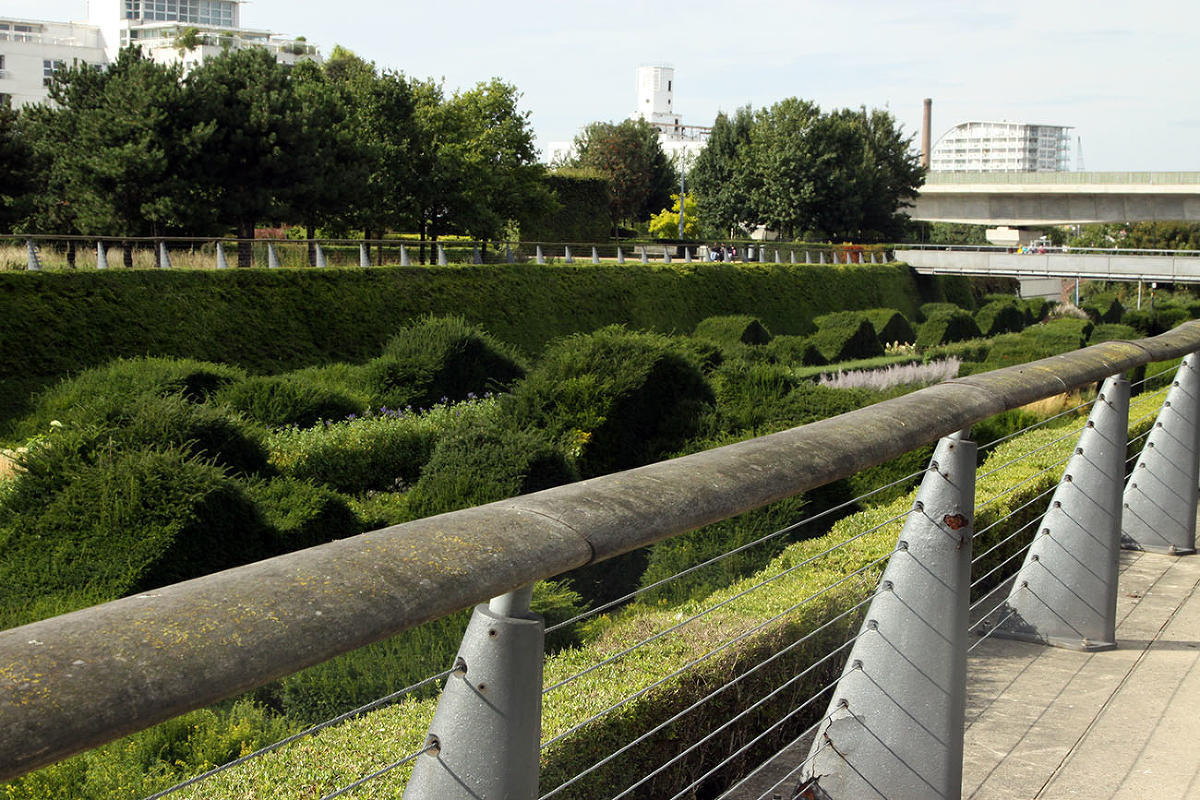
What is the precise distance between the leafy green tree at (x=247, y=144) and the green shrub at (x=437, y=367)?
46.5ft

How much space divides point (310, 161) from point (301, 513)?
83.4 feet

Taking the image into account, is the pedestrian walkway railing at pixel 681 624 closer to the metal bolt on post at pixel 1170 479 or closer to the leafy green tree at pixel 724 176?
the metal bolt on post at pixel 1170 479

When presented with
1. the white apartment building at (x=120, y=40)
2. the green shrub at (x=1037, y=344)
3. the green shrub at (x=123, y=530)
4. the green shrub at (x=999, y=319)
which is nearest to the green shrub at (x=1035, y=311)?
the green shrub at (x=999, y=319)

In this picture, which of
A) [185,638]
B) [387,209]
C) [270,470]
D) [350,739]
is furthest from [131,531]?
[387,209]

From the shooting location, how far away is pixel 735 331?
A: 32.2 metres

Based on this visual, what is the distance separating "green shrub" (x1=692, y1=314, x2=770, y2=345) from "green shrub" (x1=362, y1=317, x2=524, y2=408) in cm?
1141

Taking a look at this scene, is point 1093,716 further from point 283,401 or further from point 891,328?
point 891,328

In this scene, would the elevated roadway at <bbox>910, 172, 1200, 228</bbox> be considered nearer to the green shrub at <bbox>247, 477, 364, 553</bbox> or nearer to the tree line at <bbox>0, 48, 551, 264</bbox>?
the tree line at <bbox>0, 48, 551, 264</bbox>

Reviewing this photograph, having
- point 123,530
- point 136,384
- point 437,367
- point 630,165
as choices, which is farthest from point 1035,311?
point 123,530

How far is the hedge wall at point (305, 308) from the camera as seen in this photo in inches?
884

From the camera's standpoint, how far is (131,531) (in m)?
8.95

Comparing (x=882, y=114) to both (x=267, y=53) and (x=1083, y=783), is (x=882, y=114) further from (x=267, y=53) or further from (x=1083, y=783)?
(x=1083, y=783)

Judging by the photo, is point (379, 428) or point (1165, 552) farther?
point (379, 428)

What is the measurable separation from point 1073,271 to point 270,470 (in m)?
46.9
